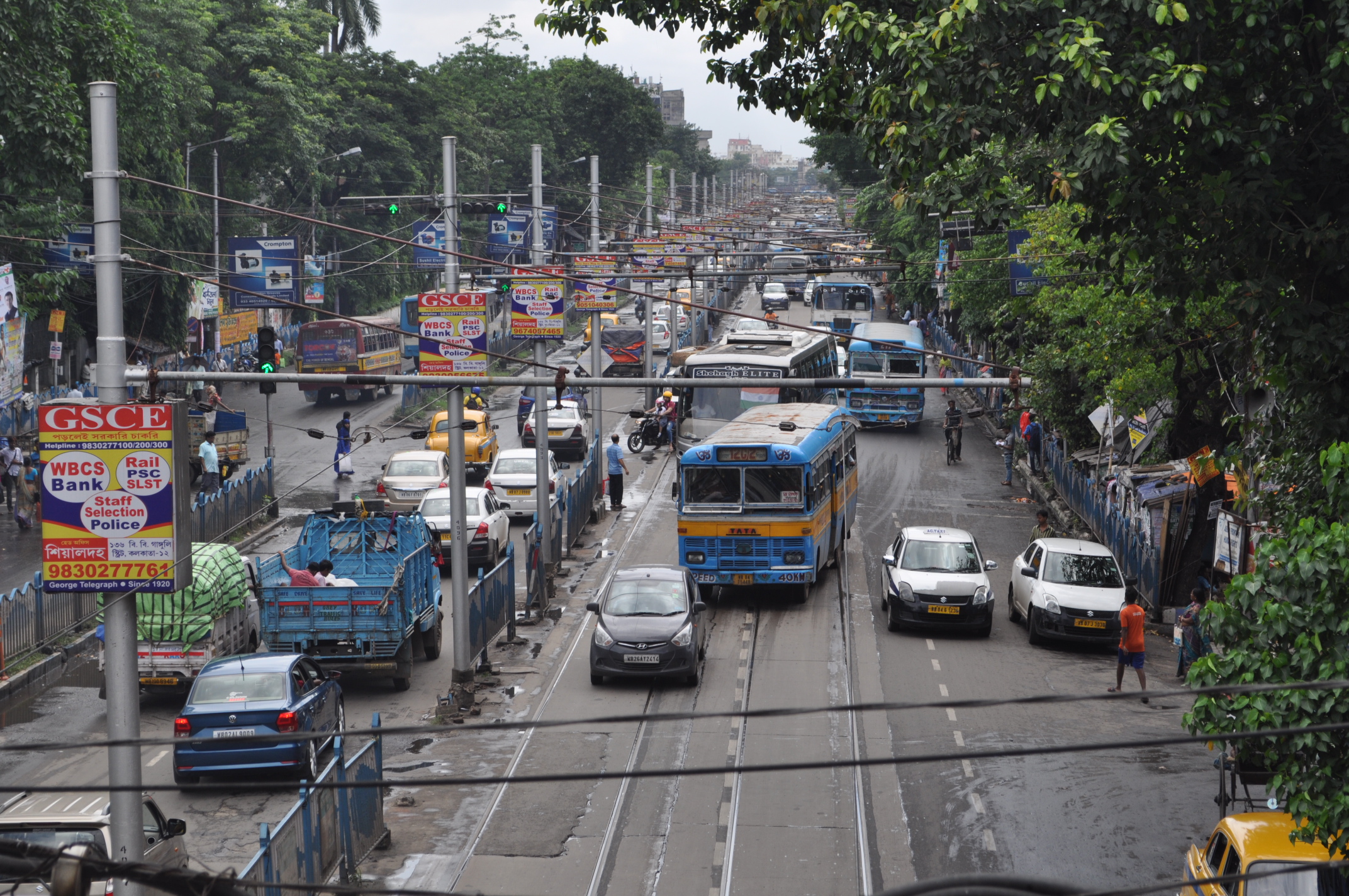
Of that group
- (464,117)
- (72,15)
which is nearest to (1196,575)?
(72,15)

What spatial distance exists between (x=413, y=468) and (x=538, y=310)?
7496 millimetres

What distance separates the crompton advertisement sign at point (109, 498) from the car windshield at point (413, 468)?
813 inches

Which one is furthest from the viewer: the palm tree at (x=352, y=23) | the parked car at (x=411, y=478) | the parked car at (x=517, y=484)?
the palm tree at (x=352, y=23)

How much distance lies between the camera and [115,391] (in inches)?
404

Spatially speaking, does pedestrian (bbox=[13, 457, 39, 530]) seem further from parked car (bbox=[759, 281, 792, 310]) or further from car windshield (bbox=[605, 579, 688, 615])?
parked car (bbox=[759, 281, 792, 310])

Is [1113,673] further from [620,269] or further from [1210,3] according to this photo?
[620,269]

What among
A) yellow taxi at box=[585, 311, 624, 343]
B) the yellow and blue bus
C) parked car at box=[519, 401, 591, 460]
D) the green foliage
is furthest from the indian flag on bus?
yellow taxi at box=[585, 311, 624, 343]

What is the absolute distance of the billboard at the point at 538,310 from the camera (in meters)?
25.1

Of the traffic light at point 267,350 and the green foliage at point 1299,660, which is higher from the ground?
the traffic light at point 267,350

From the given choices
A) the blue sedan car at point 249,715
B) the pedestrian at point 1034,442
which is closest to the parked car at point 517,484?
the pedestrian at point 1034,442

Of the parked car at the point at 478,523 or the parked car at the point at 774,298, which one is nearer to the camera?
the parked car at the point at 478,523

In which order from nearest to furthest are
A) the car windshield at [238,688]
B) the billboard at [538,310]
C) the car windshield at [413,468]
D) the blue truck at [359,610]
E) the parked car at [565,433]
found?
the car windshield at [238,688]
the blue truck at [359,610]
the billboard at [538,310]
the car windshield at [413,468]
the parked car at [565,433]

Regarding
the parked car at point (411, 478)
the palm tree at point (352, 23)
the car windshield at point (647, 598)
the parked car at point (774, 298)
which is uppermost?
the palm tree at point (352, 23)

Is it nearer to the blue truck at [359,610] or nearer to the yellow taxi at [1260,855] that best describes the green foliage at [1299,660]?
the yellow taxi at [1260,855]
